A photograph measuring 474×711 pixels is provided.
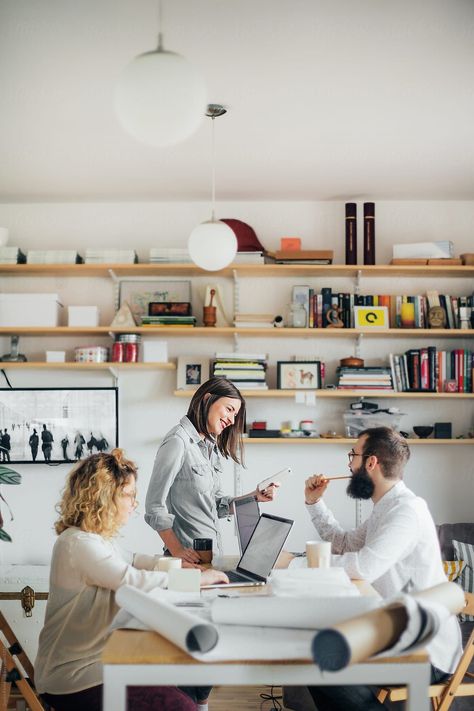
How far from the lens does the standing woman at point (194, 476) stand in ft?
9.27

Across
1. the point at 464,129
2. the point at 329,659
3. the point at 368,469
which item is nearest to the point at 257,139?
the point at 464,129

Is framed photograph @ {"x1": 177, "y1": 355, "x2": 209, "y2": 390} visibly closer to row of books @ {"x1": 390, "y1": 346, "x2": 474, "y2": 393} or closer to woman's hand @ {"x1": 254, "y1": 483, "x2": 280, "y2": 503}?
row of books @ {"x1": 390, "y1": 346, "x2": 474, "y2": 393}

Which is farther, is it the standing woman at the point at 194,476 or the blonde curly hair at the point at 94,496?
the standing woman at the point at 194,476

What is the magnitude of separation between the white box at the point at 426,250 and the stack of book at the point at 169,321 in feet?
4.36

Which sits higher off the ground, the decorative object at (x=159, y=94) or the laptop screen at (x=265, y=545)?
the decorative object at (x=159, y=94)

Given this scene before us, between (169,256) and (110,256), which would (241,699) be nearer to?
(169,256)

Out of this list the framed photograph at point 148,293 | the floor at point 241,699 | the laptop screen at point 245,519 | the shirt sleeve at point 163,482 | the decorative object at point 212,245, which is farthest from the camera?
the framed photograph at point 148,293

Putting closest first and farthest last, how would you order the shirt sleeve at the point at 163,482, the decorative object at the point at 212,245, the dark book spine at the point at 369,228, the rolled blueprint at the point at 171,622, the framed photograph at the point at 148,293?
1. the rolled blueprint at the point at 171,622
2. the shirt sleeve at the point at 163,482
3. the decorative object at the point at 212,245
4. the dark book spine at the point at 369,228
5. the framed photograph at the point at 148,293

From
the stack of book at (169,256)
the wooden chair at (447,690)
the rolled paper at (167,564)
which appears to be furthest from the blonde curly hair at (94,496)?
the stack of book at (169,256)

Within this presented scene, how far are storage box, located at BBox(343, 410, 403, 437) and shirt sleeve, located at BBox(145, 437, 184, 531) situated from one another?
5.89 feet

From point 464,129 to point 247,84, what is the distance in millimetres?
1157

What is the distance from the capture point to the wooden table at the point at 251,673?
4.59ft

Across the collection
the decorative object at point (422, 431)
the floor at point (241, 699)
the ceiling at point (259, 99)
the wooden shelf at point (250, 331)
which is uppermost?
the ceiling at point (259, 99)

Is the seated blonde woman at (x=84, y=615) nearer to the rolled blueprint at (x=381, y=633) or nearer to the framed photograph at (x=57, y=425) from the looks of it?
the rolled blueprint at (x=381, y=633)
